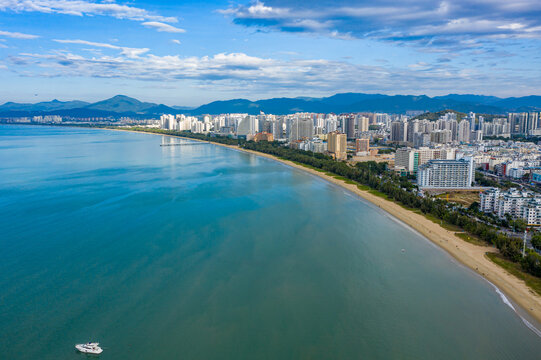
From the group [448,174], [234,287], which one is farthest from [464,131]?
[234,287]

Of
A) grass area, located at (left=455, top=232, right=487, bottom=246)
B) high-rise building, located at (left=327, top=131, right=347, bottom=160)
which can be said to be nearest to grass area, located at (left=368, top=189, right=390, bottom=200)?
grass area, located at (left=455, top=232, right=487, bottom=246)

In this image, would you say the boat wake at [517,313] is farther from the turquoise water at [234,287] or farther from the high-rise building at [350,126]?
the high-rise building at [350,126]

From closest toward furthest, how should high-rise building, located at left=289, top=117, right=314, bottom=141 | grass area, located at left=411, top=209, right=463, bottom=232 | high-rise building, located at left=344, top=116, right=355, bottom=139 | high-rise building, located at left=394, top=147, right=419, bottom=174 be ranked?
grass area, located at left=411, top=209, right=463, bottom=232 → high-rise building, located at left=394, top=147, right=419, bottom=174 → high-rise building, located at left=289, top=117, right=314, bottom=141 → high-rise building, located at left=344, top=116, right=355, bottom=139

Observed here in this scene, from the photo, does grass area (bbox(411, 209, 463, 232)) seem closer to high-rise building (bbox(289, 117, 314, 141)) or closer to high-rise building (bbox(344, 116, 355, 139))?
high-rise building (bbox(289, 117, 314, 141))

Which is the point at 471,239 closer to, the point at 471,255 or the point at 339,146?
the point at 471,255

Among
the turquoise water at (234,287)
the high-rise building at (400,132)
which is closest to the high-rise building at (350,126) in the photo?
the high-rise building at (400,132)

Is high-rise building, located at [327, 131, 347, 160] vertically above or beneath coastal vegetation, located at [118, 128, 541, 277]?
above
